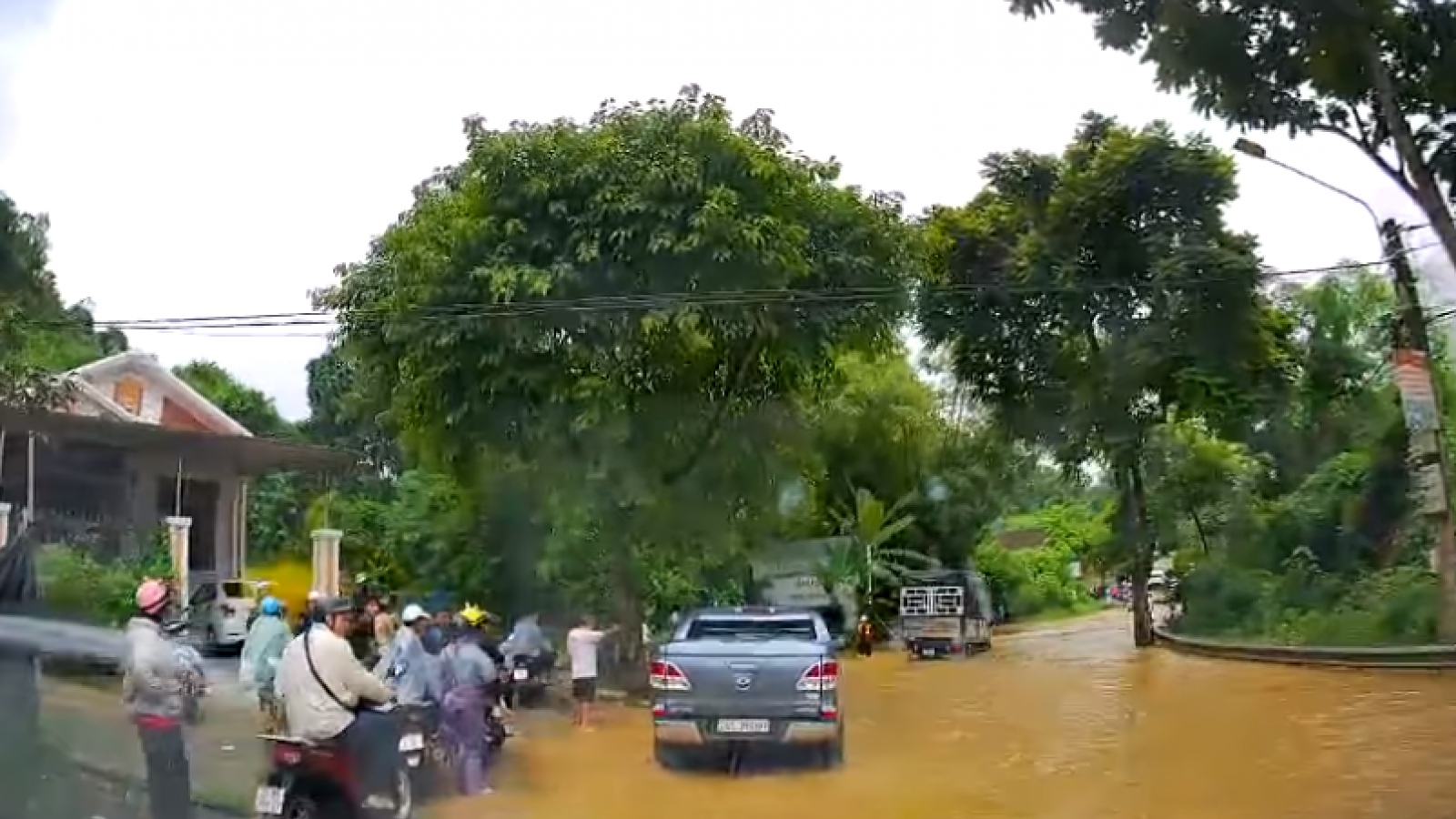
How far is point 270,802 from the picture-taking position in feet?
25.8

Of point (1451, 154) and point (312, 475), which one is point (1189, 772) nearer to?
point (1451, 154)

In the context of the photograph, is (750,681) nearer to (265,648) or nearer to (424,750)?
(424,750)

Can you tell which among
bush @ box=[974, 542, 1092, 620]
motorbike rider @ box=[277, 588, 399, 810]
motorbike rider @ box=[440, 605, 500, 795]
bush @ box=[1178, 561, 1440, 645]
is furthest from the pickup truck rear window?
bush @ box=[974, 542, 1092, 620]

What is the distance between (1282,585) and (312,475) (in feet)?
58.6

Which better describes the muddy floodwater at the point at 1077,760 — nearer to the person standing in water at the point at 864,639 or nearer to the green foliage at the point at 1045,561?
the person standing in water at the point at 864,639

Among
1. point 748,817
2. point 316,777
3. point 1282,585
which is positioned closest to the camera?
point 316,777

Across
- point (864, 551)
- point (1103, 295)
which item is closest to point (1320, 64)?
point (1103, 295)

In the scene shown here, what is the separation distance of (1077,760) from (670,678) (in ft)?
13.8

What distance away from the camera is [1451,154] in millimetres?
11039

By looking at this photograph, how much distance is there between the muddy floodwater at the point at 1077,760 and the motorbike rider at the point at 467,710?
26 cm

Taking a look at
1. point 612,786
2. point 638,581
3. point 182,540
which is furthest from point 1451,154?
point 182,540

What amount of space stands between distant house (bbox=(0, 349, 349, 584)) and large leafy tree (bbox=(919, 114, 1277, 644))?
431 inches

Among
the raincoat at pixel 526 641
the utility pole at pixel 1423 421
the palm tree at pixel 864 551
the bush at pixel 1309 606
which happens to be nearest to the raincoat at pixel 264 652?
the raincoat at pixel 526 641

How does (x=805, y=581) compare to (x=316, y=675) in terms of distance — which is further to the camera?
(x=805, y=581)
